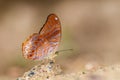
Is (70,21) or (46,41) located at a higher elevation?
(70,21)

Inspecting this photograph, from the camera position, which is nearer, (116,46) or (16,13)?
(116,46)

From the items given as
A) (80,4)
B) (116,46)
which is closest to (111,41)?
(116,46)

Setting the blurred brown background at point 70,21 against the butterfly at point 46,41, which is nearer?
the butterfly at point 46,41

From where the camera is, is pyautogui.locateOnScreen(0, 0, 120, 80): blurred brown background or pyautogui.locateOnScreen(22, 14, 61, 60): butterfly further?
pyautogui.locateOnScreen(0, 0, 120, 80): blurred brown background

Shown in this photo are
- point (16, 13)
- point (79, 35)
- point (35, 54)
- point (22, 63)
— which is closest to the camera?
point (35, 54)

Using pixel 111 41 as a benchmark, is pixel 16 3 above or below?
above

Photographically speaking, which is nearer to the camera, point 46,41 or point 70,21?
point 46,41

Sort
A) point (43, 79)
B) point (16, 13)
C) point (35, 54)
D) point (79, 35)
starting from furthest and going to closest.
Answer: point (16, 13) → point (79, 35) → point (35, 54) → point (43, 79)

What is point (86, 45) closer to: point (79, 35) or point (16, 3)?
point (79, 35)
